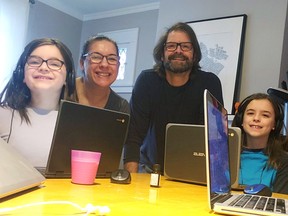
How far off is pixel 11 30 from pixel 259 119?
2.50 meters

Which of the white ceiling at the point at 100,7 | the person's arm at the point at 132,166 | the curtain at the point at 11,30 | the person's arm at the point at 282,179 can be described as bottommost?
the person's arm at the point at 132,166

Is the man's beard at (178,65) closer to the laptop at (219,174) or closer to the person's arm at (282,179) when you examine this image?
the person's arm at (282,179)

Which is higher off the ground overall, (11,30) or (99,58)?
(11,30)

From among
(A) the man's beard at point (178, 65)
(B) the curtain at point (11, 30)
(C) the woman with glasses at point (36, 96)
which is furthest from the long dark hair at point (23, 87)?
(B) the curtain at point (11, 30)

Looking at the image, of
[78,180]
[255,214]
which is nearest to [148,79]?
[78,180]

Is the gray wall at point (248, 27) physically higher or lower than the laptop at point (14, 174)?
higher

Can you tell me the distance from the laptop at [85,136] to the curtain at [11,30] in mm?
2323

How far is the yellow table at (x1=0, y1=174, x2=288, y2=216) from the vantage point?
0.69 meters

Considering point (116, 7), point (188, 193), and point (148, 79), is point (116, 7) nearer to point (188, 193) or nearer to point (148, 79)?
point (148, 79)

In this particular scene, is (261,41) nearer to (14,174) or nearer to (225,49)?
(225,49)

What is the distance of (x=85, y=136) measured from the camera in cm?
117

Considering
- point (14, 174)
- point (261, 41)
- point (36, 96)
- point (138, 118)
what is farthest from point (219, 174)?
point (261, 41)

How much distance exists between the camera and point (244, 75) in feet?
8.70

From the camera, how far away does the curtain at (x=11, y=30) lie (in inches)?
129
